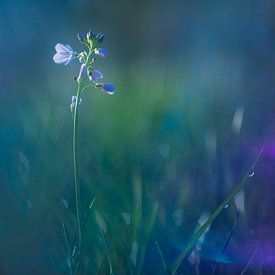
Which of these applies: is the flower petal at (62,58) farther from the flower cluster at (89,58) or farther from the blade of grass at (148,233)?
the blade of grass at (148,233)

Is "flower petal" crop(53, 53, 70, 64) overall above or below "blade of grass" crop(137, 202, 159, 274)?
above

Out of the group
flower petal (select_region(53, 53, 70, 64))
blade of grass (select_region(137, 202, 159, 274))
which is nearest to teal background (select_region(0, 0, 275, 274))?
blade of grass (select_region(137, 202, 159, 274))

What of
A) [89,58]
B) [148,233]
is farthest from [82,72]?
[148,233]

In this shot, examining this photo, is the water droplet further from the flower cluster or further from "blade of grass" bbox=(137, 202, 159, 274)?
the flower cluster

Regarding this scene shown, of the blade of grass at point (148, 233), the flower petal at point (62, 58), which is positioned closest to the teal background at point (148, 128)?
the blade of grass at point (148, 233)

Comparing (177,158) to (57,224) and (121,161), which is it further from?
(57,224)

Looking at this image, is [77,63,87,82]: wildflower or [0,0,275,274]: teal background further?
[0,0,275,274]: teal background

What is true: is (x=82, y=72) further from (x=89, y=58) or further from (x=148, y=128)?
(x=148, y=128)

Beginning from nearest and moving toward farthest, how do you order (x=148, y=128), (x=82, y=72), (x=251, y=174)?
(x=82, y=72) < (x=251, y=174) < (x=148, y=128)
